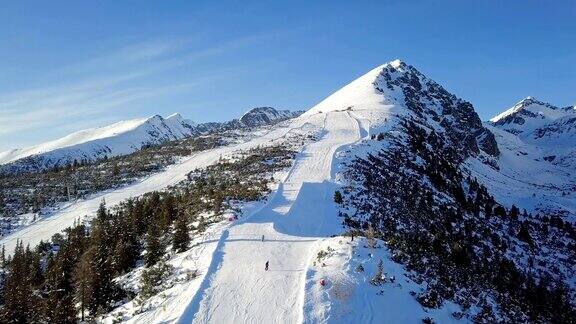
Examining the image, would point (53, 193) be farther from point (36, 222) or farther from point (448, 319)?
point (448, 319)

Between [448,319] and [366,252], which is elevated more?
[366,252]

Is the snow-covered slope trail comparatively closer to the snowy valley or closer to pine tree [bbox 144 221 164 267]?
the snowy valley

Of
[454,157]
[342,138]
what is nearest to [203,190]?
[342,138]

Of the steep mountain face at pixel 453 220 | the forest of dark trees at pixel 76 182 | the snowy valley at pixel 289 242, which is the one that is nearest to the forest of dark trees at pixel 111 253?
the snowy valley at pixel 289 242

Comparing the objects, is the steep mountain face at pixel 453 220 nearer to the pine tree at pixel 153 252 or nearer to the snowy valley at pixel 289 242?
the snowy valley at pixel 289 242

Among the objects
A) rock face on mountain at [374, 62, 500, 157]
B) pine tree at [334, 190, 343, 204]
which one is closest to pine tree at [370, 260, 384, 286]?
pine tree at [334, 190, 343, 204]
